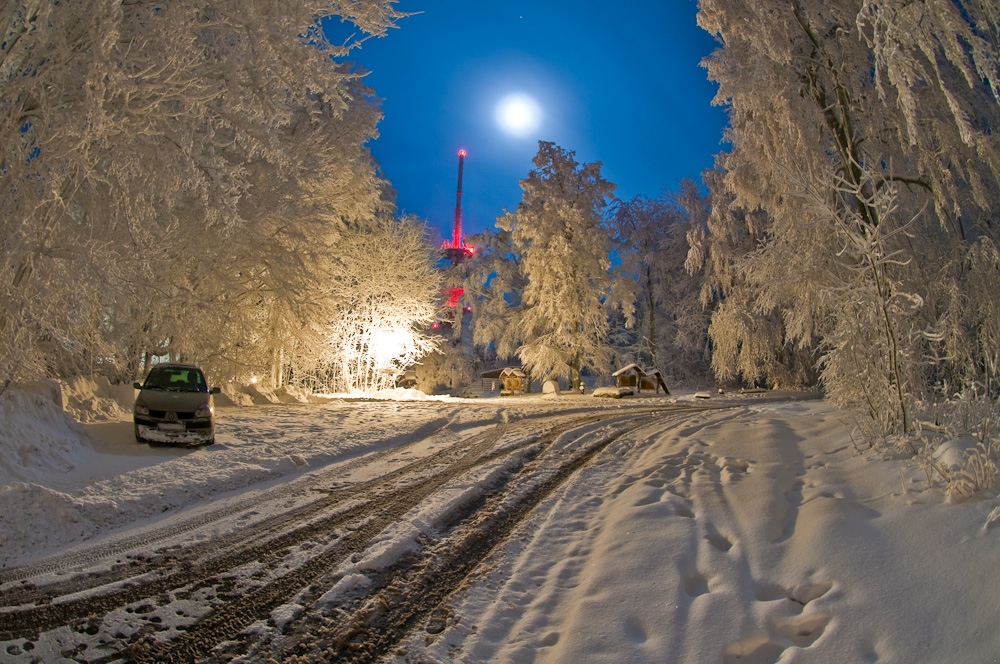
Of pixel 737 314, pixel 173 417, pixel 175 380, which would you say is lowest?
pixel 173 417

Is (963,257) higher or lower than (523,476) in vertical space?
higher

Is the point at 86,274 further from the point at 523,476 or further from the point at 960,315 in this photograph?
the point at 960,315

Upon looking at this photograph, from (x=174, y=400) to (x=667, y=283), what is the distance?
2996cm

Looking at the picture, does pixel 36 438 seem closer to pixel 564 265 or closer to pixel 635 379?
pixel 564 265

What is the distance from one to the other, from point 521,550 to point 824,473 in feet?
12.9

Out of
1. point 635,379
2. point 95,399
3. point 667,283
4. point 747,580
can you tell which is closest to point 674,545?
point 747,580

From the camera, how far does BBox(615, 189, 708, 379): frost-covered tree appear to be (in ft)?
102

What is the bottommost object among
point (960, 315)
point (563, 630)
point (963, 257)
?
point (563, 630)

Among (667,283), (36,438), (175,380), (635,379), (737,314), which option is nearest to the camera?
(36,438)

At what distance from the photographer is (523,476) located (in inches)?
280

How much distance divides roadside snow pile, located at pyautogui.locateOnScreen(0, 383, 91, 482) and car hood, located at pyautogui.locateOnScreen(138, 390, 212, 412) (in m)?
1.00

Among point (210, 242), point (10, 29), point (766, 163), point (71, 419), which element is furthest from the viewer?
point (210, 242)

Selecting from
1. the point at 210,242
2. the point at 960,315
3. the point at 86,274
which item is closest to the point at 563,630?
the point at 86,274

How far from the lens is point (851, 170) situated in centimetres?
741
